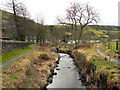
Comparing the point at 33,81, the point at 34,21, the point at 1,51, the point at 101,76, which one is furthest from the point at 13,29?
the point at 101,76

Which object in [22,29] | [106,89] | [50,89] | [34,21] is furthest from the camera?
[34,21]

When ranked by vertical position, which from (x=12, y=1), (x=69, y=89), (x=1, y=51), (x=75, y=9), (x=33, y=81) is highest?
(x=12, y=1)

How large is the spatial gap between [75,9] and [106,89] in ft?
77.8

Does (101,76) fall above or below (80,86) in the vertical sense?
above

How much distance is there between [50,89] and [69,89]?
6.05 ft

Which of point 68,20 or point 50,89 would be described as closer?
point 50,89

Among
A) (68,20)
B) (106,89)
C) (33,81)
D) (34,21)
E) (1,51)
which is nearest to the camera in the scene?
(106,89)

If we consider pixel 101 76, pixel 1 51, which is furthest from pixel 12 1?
pixel 101 76

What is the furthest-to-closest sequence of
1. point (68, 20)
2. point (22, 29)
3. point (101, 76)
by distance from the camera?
point (22, 29) → point (68, 20) → point (101, 76)

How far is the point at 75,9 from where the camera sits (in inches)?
1102

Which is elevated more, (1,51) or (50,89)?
(1,51)

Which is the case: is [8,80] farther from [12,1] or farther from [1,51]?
[12,1]

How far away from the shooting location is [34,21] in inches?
1683

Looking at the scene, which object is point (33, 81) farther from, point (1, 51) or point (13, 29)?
point (13, 29)
